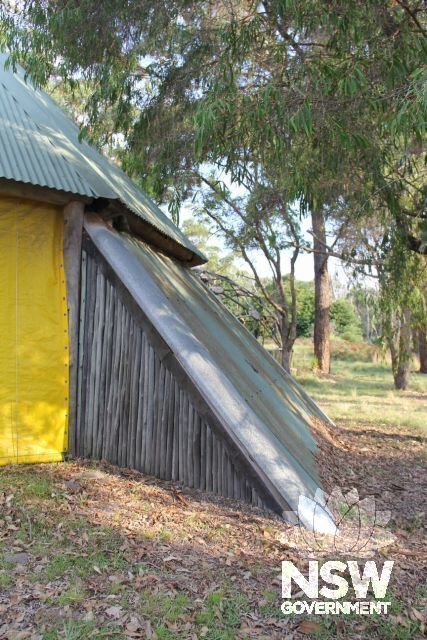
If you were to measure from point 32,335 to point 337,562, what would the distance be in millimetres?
3641

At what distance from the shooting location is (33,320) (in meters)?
5.90

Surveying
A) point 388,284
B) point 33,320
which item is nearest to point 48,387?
point 33,320

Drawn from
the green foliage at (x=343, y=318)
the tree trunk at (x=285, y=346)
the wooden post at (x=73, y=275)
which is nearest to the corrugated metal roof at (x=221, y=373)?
the wooden post at (x=73, y=275)

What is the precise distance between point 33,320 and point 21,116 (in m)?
2.61

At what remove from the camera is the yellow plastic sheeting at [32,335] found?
5.71 metres

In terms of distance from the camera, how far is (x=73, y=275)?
20.0 feet

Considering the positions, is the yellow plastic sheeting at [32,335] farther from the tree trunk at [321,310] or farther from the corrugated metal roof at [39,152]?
the tree trunk at [321,310]

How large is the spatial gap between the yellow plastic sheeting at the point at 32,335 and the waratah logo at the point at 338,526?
2.65 metres

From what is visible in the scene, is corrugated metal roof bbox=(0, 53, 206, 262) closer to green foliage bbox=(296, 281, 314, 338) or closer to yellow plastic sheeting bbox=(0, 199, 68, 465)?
yellow plastic sheeting bbox=(0, 199, 68, 465)

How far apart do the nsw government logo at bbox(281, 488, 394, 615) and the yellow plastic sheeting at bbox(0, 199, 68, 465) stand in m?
2.67

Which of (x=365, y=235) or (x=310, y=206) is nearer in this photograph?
(x=310, y=206)

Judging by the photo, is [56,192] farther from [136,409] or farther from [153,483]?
[153,483]

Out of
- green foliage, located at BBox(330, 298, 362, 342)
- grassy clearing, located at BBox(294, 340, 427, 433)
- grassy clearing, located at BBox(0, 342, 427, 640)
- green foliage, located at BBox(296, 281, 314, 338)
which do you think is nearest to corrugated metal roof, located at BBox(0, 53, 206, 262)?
grassy clearing, located at BBox(0, 342, 427, 640)

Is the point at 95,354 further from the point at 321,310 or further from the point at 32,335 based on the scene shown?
the point at 321,310
